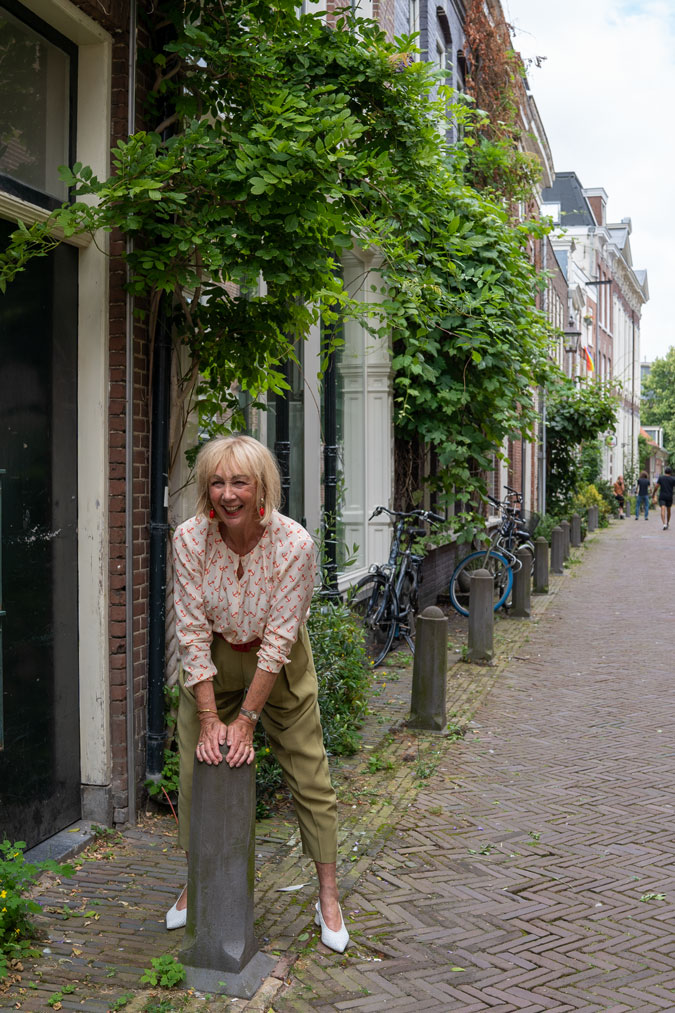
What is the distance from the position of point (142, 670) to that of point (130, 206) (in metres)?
2.13

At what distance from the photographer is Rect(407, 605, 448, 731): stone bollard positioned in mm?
6422

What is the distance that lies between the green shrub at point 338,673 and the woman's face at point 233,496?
8.46ft

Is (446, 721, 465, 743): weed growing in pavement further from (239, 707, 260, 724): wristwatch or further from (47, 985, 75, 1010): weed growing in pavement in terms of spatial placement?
(47, 985, 75, 1010): weed growing in pavement

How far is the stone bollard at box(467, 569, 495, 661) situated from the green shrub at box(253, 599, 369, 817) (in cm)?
267

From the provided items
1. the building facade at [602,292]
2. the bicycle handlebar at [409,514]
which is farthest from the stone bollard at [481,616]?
the building facade at [602,292]

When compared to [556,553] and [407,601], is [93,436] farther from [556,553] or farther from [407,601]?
[556,553]

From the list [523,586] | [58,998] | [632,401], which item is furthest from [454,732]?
[632,401]

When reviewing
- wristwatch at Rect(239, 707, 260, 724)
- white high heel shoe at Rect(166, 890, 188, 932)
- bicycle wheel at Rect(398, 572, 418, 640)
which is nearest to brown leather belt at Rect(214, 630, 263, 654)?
wristwatch at Rect(239, 707, 260, 724)

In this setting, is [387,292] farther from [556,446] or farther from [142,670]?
[556,446]

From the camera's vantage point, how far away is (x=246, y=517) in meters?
3.20

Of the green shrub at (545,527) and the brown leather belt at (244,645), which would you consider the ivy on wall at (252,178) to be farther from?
the green shrub at (545,527)

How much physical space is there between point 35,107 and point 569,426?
1837cm

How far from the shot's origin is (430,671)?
647cm

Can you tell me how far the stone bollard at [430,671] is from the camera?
642cm
